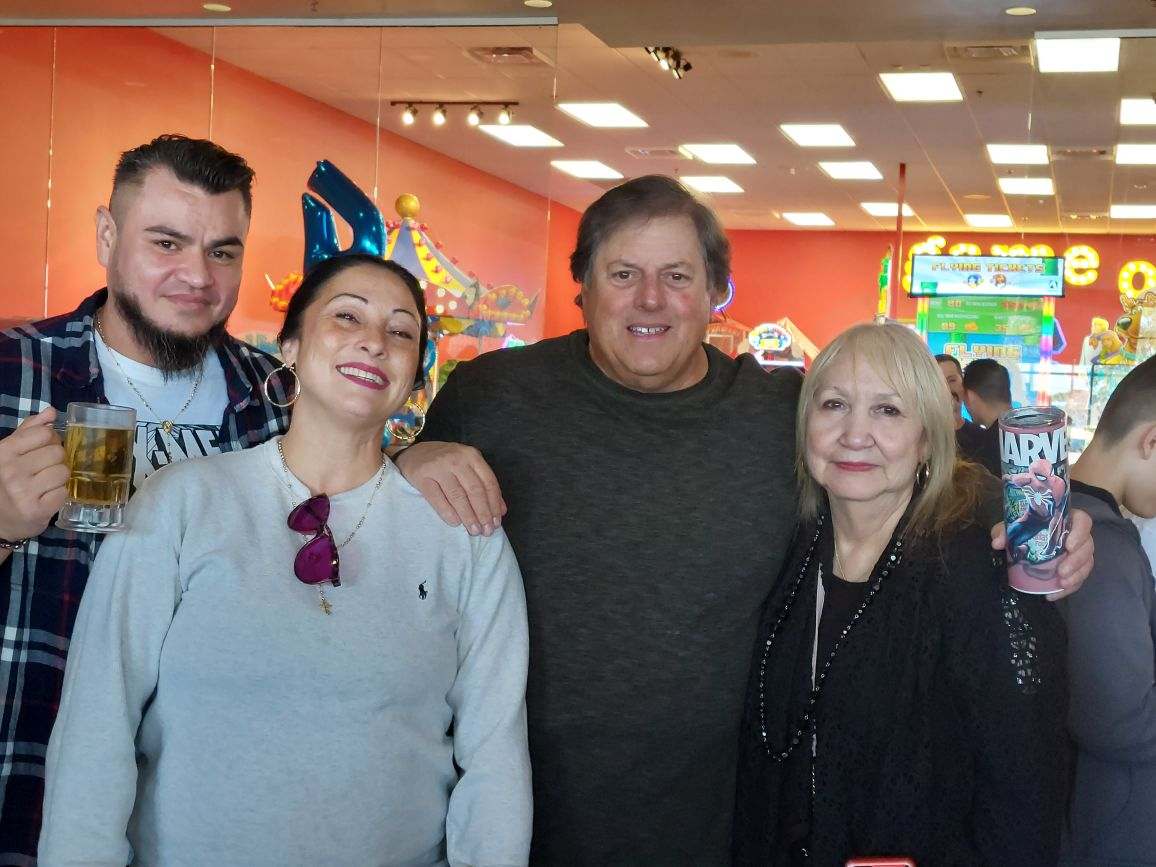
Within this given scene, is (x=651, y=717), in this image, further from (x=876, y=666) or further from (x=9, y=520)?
(x=9, y=520)

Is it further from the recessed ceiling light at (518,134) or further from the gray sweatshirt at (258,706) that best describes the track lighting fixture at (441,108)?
the gray sweatshirt at (258,706)

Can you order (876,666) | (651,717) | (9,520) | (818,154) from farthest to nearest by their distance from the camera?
1. (818,154)
2. (651,717)
3. (876,666)
4. (9,520)

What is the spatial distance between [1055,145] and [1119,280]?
1.88m

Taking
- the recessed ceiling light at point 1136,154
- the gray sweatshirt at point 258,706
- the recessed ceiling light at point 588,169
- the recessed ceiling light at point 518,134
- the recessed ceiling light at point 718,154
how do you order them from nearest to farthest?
the gray sweatshirt at point 258,706, the recessed ceiling light at point 1136,154, the recessed ceiling light at point 518,134, the recessed ceiling light at point 718,154, the recessed ceiling light at point 588,169

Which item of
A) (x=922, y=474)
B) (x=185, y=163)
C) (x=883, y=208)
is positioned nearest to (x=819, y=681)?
(x=922, y=474)

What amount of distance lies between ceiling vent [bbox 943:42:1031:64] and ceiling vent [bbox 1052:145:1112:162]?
162cm

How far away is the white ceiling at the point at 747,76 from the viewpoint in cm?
550

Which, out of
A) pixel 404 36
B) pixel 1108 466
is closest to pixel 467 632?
pixel 1108 466

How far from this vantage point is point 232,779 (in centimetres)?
155

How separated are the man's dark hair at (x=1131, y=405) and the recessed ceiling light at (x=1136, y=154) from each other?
17.3 ft

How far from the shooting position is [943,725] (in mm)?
1827

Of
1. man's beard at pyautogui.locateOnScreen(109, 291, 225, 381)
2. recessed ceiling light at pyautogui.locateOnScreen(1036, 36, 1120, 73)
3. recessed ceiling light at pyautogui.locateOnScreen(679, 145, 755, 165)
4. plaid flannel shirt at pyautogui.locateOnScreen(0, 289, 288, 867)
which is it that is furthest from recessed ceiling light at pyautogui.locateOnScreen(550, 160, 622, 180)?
plaid flannel shirt at pyautogui.locateOnScreen(0, 289, 288, 867)

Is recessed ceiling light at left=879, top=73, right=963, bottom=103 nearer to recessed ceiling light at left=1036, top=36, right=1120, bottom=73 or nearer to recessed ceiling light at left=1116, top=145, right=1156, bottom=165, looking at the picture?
recessed ceiling light at left=1036, top=36, right=1120, bottom=73

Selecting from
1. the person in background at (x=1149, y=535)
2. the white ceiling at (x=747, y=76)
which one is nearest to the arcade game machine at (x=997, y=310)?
the white ceiling at (x=747, y=76)
